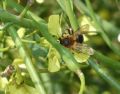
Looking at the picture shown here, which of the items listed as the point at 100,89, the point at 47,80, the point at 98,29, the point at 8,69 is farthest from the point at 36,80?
the point at 100,89

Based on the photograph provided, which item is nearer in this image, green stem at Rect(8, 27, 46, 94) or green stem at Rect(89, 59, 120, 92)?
green stem at Rect(8, 27, 46, 94)

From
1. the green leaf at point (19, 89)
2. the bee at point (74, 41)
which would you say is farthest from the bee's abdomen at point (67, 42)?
the green leaf at point (19, 89)

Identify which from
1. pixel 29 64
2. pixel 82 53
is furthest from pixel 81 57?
pixel 29 64

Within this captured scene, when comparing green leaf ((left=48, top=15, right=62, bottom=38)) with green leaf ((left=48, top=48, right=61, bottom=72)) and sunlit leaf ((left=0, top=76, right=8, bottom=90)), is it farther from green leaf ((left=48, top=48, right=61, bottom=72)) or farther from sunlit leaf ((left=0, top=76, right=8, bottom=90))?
sunlit leaf ((left=0, top=76, right=8, bottom=90))

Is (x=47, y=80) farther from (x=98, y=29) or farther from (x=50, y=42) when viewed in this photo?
(x=50, y=42)

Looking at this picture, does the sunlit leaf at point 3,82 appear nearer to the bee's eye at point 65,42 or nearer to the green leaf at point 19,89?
the green leaf at point 19,89

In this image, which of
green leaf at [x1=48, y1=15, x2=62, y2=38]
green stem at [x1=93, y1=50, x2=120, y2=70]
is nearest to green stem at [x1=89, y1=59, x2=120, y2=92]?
green stem at [x1=93, y1=50, x2=120, y2=70]

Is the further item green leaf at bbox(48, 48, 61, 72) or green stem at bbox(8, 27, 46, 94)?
green leaf at bbox(48, 48, 61, 72)

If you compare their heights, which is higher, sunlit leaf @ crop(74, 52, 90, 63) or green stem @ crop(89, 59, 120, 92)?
sunlit leaf @ crop(74, 52, 90, 63)

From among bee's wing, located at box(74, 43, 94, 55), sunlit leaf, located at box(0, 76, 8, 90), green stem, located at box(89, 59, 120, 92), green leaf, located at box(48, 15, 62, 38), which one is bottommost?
green stem, located at box(89, 59, 120, 92)

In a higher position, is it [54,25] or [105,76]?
[54,25]

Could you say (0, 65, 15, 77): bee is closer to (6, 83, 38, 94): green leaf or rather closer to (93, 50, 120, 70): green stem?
(6, 83, 38, 94): green leaf

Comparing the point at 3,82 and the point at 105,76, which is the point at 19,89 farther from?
the point at 105,76
